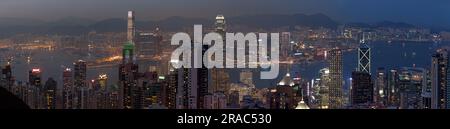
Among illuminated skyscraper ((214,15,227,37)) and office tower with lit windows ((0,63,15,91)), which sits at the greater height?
illuminated skyscraper ((214,15,227,37))

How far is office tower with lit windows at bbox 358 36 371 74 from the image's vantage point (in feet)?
8.87

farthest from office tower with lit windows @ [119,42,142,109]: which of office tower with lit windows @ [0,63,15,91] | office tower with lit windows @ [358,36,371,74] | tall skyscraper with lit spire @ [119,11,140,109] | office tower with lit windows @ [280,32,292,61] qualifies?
office tower with lit windows @ [358,36,371,74]

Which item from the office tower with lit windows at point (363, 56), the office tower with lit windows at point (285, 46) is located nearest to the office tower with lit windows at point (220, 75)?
the office tower with lit windows at point (285, 46)

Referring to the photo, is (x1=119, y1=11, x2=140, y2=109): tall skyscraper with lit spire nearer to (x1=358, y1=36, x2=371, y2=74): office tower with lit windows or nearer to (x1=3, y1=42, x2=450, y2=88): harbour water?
(x1=3, y1=42, x2=450, y2=88): harbour water

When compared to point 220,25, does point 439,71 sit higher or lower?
lower

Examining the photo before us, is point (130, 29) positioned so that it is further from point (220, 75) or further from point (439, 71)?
point (439, 71)

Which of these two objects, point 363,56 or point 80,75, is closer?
point 363,56

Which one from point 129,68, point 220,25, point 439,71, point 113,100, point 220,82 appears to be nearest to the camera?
point 113,100

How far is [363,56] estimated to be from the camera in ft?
9.75

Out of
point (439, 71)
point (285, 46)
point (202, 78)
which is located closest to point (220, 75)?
point (202, 78)
